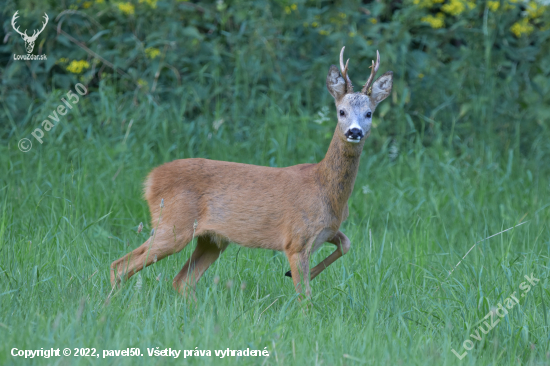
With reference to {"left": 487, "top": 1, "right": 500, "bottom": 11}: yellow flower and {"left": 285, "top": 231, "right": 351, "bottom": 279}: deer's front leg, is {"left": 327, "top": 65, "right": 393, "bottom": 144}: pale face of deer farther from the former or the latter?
{"left": 487, "top": 1, "right": 500, "bottom": 11}: yellow flower

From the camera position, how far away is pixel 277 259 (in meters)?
4.74

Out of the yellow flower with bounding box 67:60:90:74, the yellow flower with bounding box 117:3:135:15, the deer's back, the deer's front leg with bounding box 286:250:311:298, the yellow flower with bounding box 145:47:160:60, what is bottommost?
the deer's front leg with bounding box 286:250:311:298

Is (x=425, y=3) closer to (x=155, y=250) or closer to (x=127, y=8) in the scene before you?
(x=127, y=8)

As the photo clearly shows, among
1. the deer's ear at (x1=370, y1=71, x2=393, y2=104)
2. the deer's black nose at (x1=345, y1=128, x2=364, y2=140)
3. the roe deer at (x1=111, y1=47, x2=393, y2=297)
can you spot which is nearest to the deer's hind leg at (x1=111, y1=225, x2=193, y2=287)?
the roe deer at (x1=111, y1=47, x2=393, y2=297)

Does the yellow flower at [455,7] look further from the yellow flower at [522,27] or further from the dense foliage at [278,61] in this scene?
the yellow flower at [522,27]

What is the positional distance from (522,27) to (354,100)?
452 centimetres

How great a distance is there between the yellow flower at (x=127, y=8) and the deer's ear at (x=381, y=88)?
3.70 meters

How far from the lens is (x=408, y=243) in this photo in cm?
480

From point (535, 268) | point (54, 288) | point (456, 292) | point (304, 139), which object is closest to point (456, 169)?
point (304, 139)

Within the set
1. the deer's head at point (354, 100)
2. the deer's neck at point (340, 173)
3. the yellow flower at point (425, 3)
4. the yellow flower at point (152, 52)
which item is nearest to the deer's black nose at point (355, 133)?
the deer's head at point (354, 100)

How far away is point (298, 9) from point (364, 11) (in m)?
0.76

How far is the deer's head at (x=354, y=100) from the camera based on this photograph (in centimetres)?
392

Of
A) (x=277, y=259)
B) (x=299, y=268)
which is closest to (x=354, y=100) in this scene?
(x=299, y=268)

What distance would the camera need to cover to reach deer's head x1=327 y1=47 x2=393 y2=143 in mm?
3924
